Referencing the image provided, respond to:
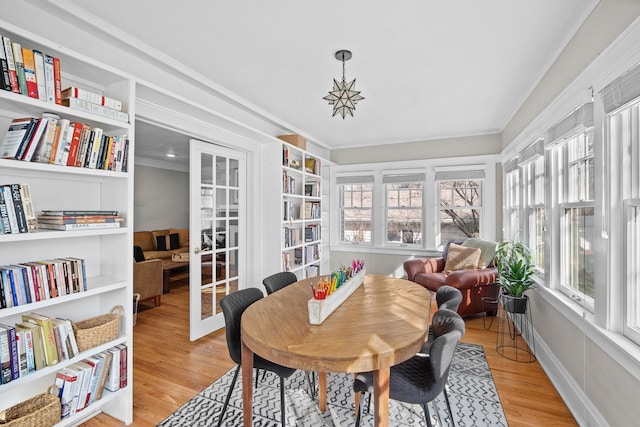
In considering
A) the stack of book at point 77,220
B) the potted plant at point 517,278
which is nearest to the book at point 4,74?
the stack of book at point 77,220

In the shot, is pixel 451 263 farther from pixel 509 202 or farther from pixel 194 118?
pixel 194 118

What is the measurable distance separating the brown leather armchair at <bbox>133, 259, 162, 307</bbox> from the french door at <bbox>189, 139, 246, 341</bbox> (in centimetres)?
124

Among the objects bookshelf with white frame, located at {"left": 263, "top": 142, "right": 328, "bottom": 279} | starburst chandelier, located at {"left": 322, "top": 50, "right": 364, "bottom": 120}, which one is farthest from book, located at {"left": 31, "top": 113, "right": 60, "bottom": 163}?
bookshelf with white frame, located at {"left": 263, "top": 142, "right": 328, "bottom": 279}

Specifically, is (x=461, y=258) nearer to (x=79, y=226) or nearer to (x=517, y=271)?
(x=517, y=271)

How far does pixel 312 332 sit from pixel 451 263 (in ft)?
10.7

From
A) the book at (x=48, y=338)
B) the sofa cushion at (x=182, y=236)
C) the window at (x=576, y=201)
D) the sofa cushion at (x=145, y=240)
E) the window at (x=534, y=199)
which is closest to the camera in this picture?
the book at (x=48, y=338)

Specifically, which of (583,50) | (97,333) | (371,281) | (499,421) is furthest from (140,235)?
(583,50)

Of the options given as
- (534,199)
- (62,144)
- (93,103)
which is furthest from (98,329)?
(534,199)

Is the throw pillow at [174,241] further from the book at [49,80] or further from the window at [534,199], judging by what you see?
the window at [534,199]

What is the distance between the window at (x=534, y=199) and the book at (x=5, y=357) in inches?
154

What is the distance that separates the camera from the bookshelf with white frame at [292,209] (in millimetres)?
3729

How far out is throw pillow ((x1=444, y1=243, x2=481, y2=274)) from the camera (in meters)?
4.05

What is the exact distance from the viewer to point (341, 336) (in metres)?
1.45

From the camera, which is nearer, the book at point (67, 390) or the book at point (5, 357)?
the book at point (5, 357)
